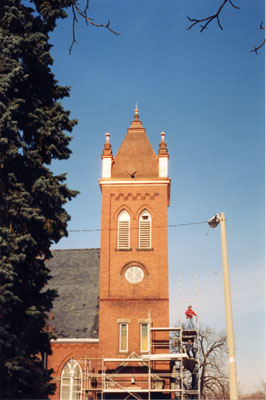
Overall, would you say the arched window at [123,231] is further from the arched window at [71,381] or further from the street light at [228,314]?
the street light at [228,314]

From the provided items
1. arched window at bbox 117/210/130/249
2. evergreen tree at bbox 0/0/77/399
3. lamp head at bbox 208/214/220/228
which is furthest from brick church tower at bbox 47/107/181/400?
lamp head at bbox 208/214/220/228

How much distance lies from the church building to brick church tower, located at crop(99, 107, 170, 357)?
A: 0.05m

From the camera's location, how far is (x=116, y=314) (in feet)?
91.8

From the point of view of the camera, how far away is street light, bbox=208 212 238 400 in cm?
1053

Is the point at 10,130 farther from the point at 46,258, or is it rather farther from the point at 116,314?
the point at 116,314

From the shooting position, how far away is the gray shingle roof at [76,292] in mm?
29406

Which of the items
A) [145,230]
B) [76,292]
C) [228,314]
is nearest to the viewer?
[228,314]

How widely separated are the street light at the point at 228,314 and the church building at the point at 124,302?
15.3m

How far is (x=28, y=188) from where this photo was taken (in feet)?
50.3

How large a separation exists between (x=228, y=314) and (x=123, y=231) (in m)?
18.8

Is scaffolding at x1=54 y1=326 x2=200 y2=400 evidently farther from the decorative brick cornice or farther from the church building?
the decorative brick cornice

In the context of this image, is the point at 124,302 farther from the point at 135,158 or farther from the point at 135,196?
the point at 135,158

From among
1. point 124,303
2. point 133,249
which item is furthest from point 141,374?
point 133,249

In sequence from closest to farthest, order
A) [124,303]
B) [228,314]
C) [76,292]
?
[228,314]
[124,303]
[76,292]
